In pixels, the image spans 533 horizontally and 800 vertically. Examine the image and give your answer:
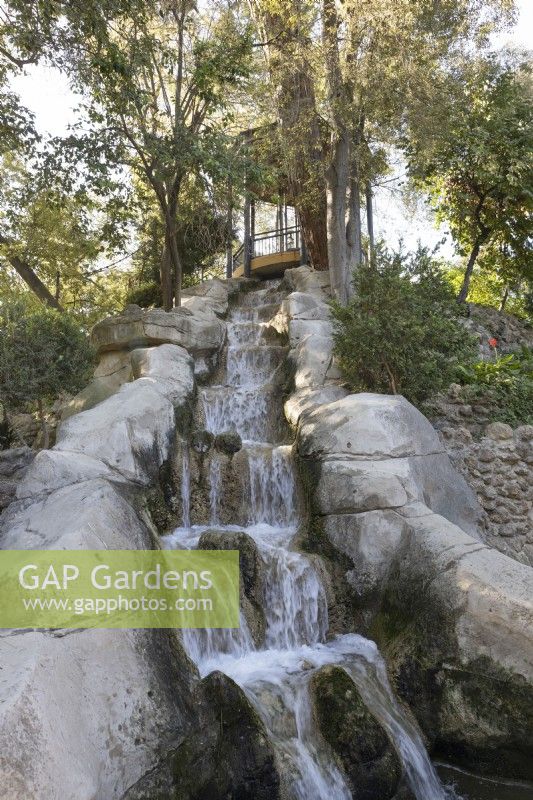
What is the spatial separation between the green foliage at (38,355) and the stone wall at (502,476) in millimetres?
6034

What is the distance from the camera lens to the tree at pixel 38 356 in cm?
871

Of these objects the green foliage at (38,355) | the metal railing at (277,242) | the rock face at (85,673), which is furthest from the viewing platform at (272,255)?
the rock face at (85,673)

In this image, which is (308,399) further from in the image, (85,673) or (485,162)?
Result: (485,162)

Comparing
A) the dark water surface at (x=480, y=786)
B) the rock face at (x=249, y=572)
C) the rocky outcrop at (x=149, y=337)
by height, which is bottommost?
the dark water surface at (x=480, y=786)

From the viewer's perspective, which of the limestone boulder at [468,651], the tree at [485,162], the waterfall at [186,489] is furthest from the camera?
the tree at [485,162]

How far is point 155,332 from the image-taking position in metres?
11.5

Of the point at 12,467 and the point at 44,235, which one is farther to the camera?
the point at 44,235

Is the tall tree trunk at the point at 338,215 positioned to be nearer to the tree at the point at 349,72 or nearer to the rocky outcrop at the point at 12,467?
the tree at the point at 349,72

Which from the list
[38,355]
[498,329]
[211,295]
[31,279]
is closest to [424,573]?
[38,355]

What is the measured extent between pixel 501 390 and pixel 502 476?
1702 mm

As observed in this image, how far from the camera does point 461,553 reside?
19.3 feet

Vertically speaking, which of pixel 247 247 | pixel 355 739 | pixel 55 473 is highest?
pixel 247 247

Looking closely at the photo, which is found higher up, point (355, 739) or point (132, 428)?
point (132, 428)

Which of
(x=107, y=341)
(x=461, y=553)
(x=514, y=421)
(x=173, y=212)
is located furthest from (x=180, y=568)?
(x=173, y=212)
